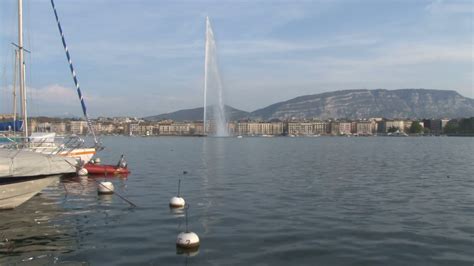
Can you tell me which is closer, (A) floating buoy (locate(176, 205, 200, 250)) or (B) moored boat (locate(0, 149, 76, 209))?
(A) floating buoy (locate(176, 205, 200, 250))

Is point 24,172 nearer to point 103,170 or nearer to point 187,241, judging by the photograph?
point 187,241

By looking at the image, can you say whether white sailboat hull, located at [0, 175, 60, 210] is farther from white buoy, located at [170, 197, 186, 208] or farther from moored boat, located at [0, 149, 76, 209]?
white buoy, located at [170, 197, 186, 208]

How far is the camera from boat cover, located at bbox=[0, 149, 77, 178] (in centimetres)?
1853

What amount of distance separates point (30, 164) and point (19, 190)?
1.24m

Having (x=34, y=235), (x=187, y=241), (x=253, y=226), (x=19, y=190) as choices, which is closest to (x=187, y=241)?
(x=187, y=241)

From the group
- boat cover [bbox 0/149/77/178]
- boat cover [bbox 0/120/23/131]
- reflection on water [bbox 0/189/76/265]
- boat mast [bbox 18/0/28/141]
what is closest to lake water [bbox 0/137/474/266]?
reflection on water [bbox 0/189/76/265]

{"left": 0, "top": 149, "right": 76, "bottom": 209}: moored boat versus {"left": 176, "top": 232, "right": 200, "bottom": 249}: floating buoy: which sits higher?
{"left": 0, "top": 149, "right": 76, "bottom": 209}: moored boat

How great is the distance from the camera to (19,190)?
19.4 meters

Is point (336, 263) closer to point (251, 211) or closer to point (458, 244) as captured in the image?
point (458, 244)

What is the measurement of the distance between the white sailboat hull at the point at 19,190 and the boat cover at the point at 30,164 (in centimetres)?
47

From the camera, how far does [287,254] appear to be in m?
14.3

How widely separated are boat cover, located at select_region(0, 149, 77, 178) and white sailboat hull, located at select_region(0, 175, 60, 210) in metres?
0.47

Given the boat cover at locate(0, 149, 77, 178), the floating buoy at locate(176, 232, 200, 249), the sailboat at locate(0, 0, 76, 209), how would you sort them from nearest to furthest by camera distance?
the floating buoy at locate(176, 232, 200, 249)
the boat cover at locate(0, 149, 77, 178)
the sailboat at locate(0, 0, 76, 209)

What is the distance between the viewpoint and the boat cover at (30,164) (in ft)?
60.8
